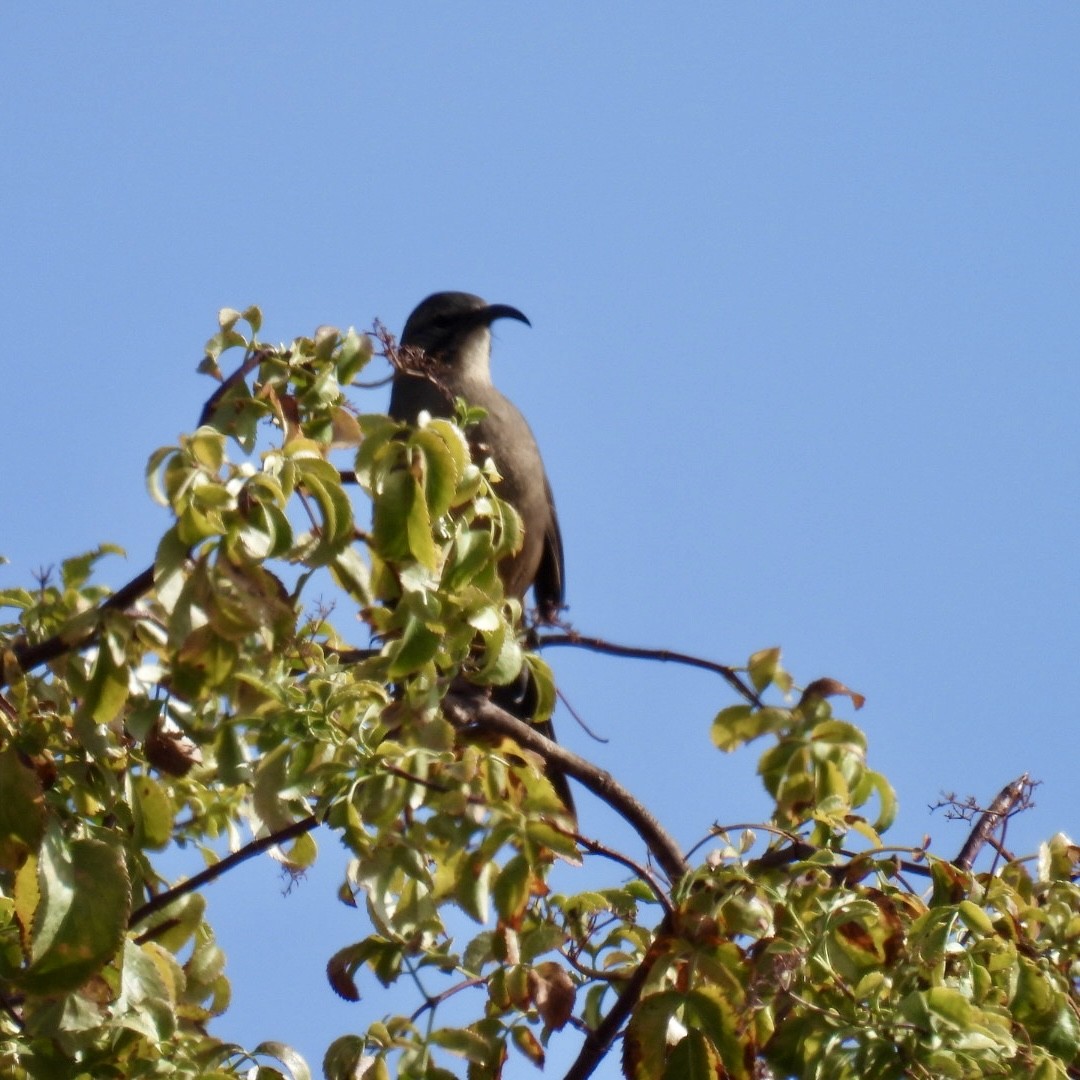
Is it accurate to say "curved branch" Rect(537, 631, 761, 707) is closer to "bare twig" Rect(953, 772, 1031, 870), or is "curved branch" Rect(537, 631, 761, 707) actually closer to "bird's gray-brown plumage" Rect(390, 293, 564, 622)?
"bare twig" Rect(953, 772, 1031, 870)

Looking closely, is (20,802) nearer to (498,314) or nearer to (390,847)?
(390,847)

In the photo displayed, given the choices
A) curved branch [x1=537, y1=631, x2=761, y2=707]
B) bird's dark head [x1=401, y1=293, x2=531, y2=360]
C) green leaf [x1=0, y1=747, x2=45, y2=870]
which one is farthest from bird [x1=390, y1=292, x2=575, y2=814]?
green leaf [x1=0, y1=747, x2=45, y2=870]

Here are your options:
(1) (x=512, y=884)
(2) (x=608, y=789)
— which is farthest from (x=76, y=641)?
(2) (x=608, y=789)

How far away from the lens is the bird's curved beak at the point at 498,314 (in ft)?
26.3

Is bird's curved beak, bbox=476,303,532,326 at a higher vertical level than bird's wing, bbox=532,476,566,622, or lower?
higher

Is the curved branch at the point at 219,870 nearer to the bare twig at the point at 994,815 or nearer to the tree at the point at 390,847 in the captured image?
the tree at the point at 390,847

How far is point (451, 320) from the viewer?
832 cm

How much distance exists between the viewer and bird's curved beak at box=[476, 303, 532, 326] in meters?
8.02

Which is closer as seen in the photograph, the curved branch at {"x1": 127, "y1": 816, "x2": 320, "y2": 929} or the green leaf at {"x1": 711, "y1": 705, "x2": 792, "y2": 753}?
the curved branch at {"x1": 127, "y1": 816, "x2": 320, "y2": 929}

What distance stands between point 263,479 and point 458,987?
44.1 inches

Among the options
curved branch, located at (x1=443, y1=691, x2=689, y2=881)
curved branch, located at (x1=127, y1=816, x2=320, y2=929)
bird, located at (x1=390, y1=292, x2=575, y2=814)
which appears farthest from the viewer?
bird, located at (x1=390, y1=292, x2=575, y2=814)

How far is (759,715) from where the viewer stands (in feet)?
10.3

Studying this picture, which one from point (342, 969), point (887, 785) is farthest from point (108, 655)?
point (887, 785)

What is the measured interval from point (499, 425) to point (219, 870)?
14.6 feet
